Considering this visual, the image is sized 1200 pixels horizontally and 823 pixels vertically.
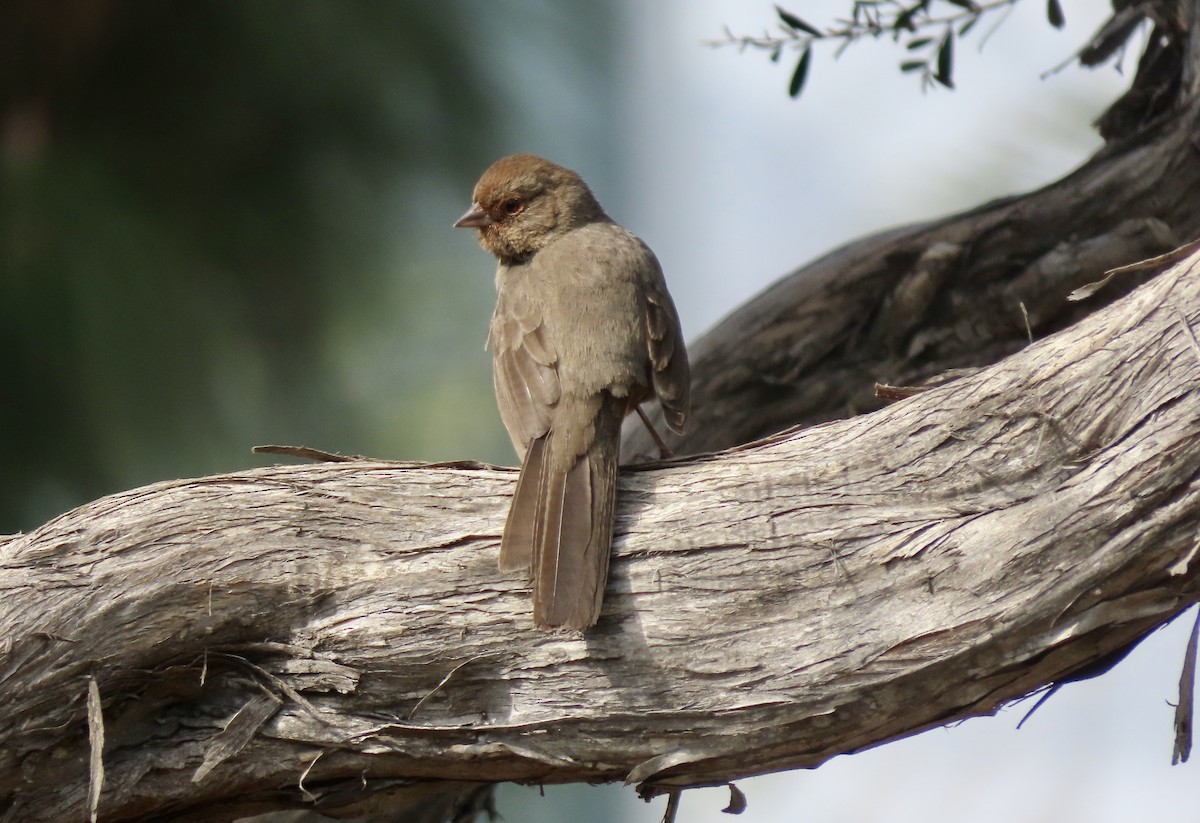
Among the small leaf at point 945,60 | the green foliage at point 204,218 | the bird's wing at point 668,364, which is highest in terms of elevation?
the green foliage at point 204,218

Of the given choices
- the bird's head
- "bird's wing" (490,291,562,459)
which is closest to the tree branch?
"bird's wing" (490,291,562,459)

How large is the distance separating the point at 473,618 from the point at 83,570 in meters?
0.95

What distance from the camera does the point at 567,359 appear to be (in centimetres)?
354

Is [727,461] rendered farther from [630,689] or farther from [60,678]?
[60,678]

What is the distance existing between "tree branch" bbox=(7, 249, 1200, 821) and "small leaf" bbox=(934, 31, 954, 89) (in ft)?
7.63

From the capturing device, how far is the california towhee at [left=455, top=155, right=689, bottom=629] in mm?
2762

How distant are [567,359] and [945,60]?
7.66 ft

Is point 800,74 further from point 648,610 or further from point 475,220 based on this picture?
point 648,610

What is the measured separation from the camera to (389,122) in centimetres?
696

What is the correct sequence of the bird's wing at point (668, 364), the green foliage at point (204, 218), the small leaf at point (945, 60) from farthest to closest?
1. the green foliage at point (204, 218)
2. the small leaf at point (945, 60)
3. the bird's wing at point (668, 364)

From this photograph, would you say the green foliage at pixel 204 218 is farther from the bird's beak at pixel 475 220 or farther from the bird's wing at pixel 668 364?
the bird's wing at pixel 668 364

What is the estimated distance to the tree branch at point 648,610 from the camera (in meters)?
2.53

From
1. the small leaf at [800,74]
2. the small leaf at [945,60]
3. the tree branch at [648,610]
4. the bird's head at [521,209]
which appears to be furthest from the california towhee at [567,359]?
the small leaf at [945,60]

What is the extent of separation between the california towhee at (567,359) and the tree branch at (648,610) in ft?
0.39
